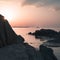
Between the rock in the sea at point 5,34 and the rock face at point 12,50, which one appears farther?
the rock in the sea at point 5,34

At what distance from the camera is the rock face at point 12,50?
27.3m

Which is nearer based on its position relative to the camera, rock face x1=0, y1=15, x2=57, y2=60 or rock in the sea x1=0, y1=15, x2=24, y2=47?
rock face x1=0, y1=15, x2=57, y2=60

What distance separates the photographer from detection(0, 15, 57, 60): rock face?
1075 inches

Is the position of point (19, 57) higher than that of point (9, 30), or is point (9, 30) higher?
point (9, 30)

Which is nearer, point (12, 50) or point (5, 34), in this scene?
point (12, 50)

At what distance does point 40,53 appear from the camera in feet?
107

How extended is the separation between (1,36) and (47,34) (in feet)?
294

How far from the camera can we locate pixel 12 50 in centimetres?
2891

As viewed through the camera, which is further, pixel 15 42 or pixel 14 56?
pixel 15 42

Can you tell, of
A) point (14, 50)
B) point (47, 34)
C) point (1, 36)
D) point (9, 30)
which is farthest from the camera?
point (47, 34)

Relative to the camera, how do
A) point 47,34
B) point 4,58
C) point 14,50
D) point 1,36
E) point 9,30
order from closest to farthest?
point 4,58 → point 14,50 → point 1,36 → point 9,30 → point 47,34

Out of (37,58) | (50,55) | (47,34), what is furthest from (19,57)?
(47,34)

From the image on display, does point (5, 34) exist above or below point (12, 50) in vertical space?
above

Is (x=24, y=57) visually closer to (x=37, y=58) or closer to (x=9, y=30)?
(x=37, y=58)
